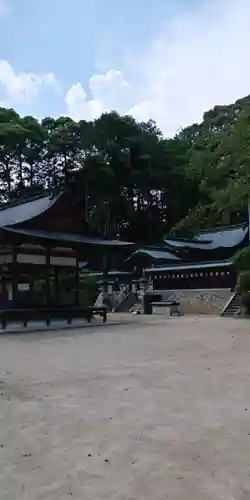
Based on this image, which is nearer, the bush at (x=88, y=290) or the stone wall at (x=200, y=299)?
the stone wall at (x=200, y=299)

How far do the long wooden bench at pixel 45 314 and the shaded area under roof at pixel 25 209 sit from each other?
3750 mm

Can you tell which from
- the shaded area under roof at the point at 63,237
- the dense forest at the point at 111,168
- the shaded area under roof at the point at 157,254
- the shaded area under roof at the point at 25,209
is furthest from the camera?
the dense forest at the point at 111,168

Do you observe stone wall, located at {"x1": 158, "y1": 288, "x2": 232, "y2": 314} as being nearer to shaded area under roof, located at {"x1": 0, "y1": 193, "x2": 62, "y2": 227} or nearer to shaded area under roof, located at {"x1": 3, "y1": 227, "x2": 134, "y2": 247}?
shaded area under roof, located at {"x1": 3, "y1": 227, "x2": 134, "y2": 247}

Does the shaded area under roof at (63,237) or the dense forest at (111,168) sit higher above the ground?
the dense forest at (111,168)

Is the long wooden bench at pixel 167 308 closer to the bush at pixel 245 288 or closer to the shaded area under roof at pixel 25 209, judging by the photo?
the bush at pixel 245 288

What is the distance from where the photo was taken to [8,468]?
3.93 m

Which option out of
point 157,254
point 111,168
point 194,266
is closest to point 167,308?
point 194,266

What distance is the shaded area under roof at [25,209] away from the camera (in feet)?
71.2

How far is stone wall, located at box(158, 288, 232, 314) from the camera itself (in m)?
28.2

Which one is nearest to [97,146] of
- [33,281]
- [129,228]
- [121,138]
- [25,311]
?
[121,138]

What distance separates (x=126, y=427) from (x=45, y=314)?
1493 cm

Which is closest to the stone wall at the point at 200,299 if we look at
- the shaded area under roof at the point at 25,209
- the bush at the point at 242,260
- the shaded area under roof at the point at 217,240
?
the bush at the point at 242,260

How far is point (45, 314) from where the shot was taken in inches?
771

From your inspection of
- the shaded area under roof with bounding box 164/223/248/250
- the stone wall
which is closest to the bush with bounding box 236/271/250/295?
the stone wall
